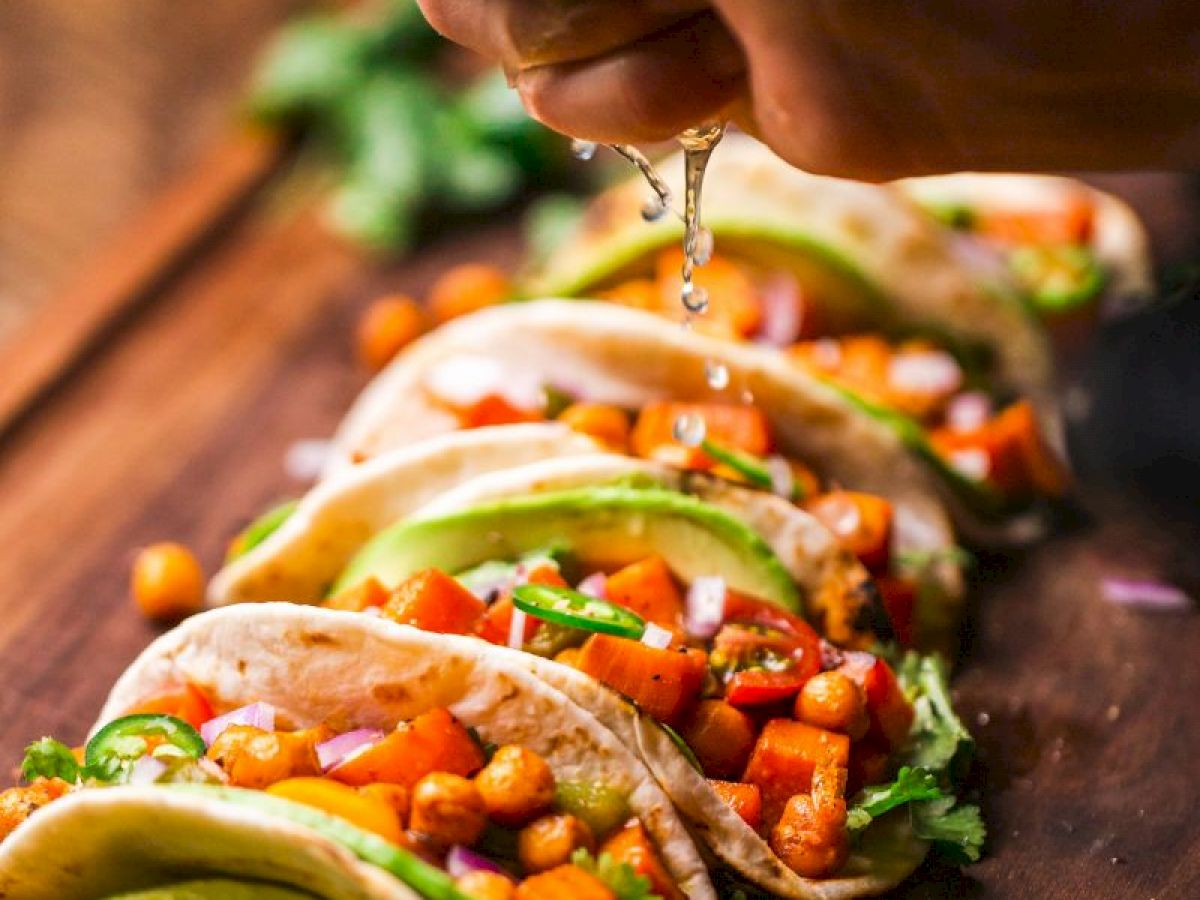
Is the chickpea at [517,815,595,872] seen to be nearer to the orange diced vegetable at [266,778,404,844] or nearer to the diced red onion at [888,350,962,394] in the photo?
the orange diced vegetable at [266,778,404,844]

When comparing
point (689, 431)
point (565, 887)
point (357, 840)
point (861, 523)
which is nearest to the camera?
point (357, 840)

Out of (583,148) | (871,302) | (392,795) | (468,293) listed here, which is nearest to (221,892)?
(392,795)

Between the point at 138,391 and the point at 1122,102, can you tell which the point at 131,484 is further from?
the point at 1122,102

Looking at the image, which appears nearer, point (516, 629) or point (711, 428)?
point (516, 629)

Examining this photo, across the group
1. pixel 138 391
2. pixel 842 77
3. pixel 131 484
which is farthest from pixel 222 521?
pixel 842 77

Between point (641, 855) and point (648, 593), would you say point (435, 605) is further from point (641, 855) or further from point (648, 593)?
point (641, 855)

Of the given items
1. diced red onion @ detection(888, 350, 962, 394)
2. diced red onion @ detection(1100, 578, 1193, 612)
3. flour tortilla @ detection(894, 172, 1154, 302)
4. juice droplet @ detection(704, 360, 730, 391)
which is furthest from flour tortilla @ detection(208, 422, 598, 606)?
flour tortilla @ detection(894, 172, 1154, 302)

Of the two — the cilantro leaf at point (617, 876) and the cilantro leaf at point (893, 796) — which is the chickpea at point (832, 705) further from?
the cilantro leaf at point (617, 876)
